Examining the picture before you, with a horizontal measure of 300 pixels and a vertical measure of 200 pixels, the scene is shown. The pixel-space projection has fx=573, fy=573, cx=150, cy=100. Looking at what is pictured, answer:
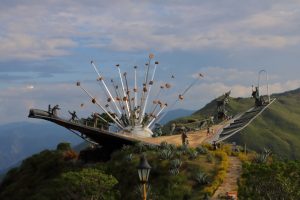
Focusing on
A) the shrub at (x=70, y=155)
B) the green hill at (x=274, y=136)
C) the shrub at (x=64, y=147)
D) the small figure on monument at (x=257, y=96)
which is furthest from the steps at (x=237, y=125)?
the green hill at (x=274, y=136)

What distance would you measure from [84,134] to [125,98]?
1028 cm

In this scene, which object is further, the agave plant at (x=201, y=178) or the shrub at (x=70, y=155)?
the shrub at (x=70, y=155)

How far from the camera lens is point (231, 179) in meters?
52.3

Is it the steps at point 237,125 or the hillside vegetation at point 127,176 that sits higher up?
the steps at point 237,125

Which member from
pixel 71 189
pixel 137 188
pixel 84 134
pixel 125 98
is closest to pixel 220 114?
pixel 125 98

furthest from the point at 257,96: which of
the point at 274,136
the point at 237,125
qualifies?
the point at 274,136

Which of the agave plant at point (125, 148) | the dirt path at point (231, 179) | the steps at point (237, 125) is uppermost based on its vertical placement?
the steps at point (237, 125)

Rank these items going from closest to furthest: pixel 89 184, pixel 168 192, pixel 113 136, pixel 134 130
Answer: pixel 89 184 → pixel 168 192 → pixel 113 136 → pixel 134 130

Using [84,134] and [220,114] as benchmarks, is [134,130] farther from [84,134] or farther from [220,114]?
[220,114]

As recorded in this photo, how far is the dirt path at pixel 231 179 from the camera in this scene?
49.1 m

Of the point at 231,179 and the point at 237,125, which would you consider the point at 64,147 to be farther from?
the point at 231,179

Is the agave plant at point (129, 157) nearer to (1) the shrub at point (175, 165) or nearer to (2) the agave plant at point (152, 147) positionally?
(2) the agave plant at point (152, 147)

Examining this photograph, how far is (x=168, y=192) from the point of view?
49.8m

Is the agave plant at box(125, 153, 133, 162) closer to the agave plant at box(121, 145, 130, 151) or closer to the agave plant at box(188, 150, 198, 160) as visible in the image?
the agave plant at box(121, 145, 130, 151)
